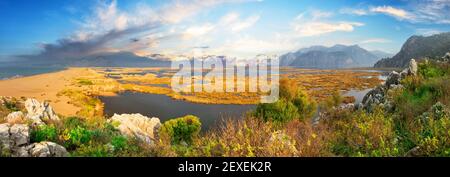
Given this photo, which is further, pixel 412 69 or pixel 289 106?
pixel 289 106

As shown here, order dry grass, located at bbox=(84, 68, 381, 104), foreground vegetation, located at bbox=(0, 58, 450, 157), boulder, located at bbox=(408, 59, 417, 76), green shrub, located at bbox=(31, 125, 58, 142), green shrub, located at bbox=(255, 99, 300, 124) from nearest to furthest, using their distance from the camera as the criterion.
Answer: foreground vegetation, located at bbox=(0, 58, 450, 157) → green shrub, located at bbox=(31, 125, 58, 142) → boulder, located at bbox=(408, 59, 417, 76) → dry grass, located at bbox=(84, 68, 381, 104) → green shrub, located at bbox=(255, 99, 300, 124)

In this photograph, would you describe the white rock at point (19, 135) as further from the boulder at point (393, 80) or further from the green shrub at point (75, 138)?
the boulder at point (393, 80)

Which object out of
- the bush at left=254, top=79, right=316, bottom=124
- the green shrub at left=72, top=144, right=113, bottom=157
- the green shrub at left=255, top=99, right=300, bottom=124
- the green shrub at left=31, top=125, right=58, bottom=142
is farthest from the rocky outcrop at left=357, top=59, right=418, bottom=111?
the green shrub at left=255, top=99, right=300, bottom=124

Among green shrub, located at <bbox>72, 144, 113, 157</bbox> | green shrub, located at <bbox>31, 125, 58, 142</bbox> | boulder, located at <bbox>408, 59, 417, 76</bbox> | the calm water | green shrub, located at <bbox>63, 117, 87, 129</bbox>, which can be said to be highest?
boulder, located at <bbox>408, 59, 417, 76</bbox>

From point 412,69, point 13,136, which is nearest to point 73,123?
point 13,136

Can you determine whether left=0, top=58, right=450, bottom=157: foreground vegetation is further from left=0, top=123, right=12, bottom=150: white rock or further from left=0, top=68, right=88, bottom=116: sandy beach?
left=0, top=68, right=88, bottom=116: sandy beach

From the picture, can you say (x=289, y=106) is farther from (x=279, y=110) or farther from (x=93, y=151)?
(x=93, y=151)

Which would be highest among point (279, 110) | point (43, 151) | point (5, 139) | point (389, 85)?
point (389, 85)

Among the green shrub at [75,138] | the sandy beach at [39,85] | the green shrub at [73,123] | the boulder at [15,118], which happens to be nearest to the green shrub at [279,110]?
the sandy beach at [39,85]

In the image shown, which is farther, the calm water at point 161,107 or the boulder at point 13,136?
the calm water at point 161,107

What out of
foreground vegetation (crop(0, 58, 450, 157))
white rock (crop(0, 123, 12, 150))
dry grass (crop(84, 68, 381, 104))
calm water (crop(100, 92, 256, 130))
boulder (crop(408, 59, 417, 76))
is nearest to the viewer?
white rock (crop(0, 123, 12, 150))

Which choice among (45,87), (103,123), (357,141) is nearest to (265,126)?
(357,141)

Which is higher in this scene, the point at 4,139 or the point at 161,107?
the point at 4,139
